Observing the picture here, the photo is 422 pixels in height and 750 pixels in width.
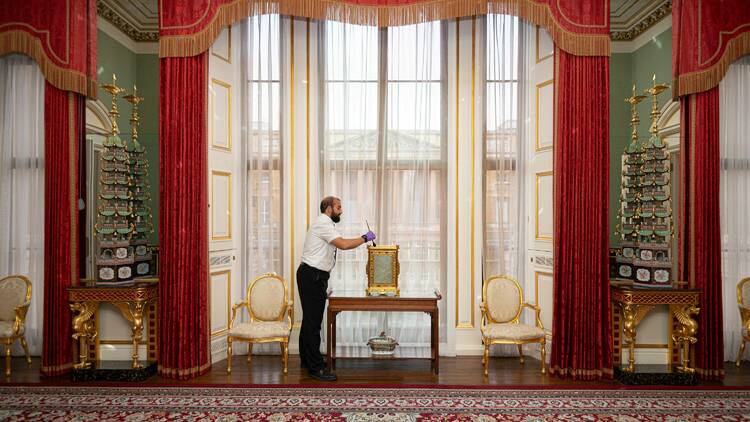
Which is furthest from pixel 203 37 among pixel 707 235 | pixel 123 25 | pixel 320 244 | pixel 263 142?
pixel 707 235

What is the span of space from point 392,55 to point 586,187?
98.7 inches

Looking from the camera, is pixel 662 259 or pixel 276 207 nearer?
pixel 662 259

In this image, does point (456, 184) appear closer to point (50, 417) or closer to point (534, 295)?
point (534, 295)

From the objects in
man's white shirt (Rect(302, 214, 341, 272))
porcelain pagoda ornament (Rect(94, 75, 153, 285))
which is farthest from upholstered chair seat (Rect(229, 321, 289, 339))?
porcelain pagoda ornament (Rect(94, 75, 153, 285))

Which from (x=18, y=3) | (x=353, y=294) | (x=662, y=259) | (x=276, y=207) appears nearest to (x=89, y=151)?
(x=18, y=3)

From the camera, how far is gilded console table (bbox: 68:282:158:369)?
430 cm

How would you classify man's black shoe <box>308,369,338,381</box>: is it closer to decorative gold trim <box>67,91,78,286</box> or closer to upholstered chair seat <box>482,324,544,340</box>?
upholstered chair seat <box>482,324,544,340</box>

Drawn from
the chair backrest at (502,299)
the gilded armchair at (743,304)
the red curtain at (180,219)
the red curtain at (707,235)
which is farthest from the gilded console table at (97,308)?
the gilded armchair at (743,304)

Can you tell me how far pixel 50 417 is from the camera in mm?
3477

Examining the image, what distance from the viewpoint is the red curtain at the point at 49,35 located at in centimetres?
440

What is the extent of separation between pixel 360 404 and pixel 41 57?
4.39 metres

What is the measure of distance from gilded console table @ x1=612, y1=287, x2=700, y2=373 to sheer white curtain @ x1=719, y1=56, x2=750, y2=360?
1.10 metres

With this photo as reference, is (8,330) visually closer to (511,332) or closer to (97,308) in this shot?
(97,308)

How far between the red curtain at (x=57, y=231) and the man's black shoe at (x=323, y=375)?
7.84 ft
